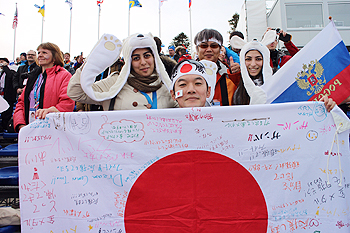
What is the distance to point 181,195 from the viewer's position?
187 centimetres

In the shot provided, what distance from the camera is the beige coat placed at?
2.35 metres

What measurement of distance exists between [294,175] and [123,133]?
134 centimetres

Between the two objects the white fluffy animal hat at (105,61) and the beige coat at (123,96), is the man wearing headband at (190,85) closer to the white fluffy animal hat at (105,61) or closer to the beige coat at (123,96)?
the beige coat at (123,96)

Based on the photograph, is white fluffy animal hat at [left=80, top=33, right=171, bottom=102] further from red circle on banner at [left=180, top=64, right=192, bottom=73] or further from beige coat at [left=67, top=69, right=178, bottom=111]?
red circle on banner at [left=180, top=64, right=192, bottom=73]

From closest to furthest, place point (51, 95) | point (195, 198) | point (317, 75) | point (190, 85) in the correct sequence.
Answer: point (195, 198) → point (190, 85) → point (317, 75) → point (51, 95)

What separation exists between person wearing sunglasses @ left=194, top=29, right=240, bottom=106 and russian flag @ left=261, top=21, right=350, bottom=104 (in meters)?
0.47

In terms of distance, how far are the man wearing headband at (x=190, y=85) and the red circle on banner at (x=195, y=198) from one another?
1.61 feet

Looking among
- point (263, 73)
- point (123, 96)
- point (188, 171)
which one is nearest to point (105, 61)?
point (123, 96)

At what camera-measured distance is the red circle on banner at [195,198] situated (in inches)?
72.2

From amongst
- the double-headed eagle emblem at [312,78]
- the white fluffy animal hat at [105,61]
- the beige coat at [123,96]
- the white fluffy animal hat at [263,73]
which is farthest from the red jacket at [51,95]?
the double-headed eagle emblem at [312,78]

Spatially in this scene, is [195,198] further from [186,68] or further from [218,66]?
[218,66]

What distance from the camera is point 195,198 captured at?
1.87 m

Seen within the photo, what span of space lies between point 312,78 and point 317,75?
5 cm

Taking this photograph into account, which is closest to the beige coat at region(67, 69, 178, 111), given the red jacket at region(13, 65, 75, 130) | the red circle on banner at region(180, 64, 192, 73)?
the red circle on banner at region(180, 64, 192, 73)
